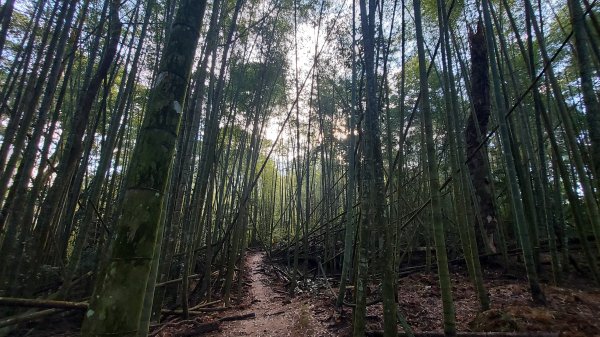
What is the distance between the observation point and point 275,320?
4480 millimetres

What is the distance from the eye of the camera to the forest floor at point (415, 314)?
2.61 metres

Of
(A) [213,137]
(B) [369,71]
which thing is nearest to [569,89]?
(B) [369,71]

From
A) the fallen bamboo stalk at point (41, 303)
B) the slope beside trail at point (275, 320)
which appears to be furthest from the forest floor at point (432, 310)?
the fallen bamboo stalk at point (41, 303)

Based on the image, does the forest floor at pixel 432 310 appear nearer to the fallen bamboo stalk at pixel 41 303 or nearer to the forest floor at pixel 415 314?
the forest floor at pixel 415 314

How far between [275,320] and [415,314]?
199cm

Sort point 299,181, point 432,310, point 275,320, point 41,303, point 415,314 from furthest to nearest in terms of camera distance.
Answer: point 299,181, point 275,320, point 432,310, point 415,314, point 41,303

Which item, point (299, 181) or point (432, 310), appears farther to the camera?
point (299, 181)

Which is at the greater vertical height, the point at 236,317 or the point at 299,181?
the point at 299,181

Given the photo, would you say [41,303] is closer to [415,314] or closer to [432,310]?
[415,314]

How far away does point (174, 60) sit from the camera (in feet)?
3.79

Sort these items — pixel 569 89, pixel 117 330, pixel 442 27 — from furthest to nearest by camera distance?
pixel 569 89 < pixel 442 27 < pixel 117 330

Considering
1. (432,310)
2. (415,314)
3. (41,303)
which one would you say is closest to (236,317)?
(415,314)

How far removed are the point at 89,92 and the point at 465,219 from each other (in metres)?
4.52

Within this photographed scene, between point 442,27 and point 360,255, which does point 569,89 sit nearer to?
point 442,27
